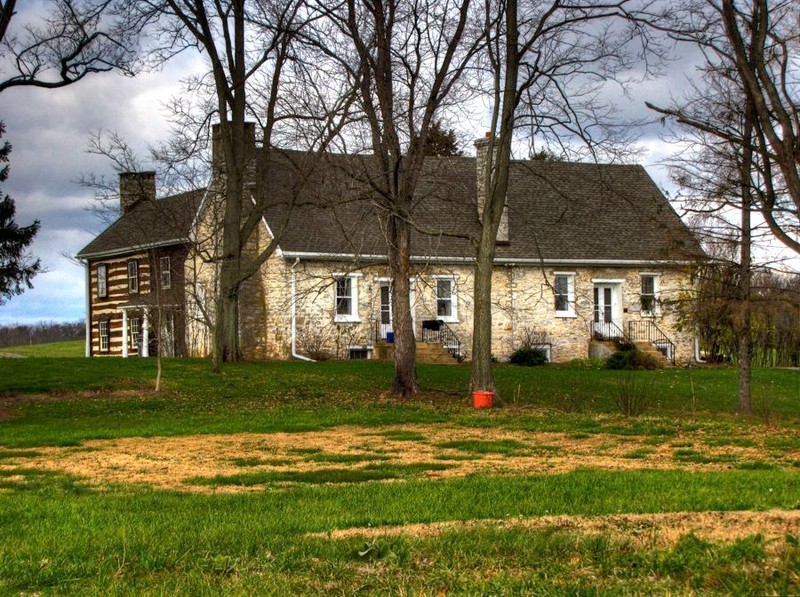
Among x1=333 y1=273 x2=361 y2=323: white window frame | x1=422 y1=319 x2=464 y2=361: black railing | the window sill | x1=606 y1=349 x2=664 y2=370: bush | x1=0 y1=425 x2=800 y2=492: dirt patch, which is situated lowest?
x1=0 y1=425 x2=800 y2=492: dirt patch

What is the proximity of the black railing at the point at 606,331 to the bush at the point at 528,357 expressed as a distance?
10.6 feet

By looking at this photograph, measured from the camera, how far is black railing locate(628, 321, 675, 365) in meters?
40.4

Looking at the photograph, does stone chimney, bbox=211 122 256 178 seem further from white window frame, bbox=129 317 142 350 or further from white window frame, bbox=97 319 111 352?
white window frame, bbox=97 319 111 352

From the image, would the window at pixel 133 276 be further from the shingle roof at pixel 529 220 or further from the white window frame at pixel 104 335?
the shingle roof at pixel 529 220

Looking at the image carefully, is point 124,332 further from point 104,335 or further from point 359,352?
point 359,352

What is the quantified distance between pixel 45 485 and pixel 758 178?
14.9 meters

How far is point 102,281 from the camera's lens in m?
45.8

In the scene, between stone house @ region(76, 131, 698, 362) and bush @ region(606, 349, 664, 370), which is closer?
stone house @ region(76, 131, 698, 362)

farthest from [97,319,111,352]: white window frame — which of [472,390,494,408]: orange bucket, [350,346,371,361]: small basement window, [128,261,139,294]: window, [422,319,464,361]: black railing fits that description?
[472,390,494,408]: orange bucket

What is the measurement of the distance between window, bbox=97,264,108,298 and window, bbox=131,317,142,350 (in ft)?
8.18

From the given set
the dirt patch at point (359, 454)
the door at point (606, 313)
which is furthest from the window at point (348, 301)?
the dirt patch at point (359, 454)

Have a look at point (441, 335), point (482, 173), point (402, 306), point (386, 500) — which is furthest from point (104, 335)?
point (386, 500)

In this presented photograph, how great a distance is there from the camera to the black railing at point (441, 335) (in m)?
37.3

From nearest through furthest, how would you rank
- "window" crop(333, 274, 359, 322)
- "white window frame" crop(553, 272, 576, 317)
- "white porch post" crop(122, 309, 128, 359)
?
"window" crop(333, 274, 359, 322) < "white window frame" crop(553, 272, 576, 317) < "white porch post" crop(122, 309, 128, 359)
